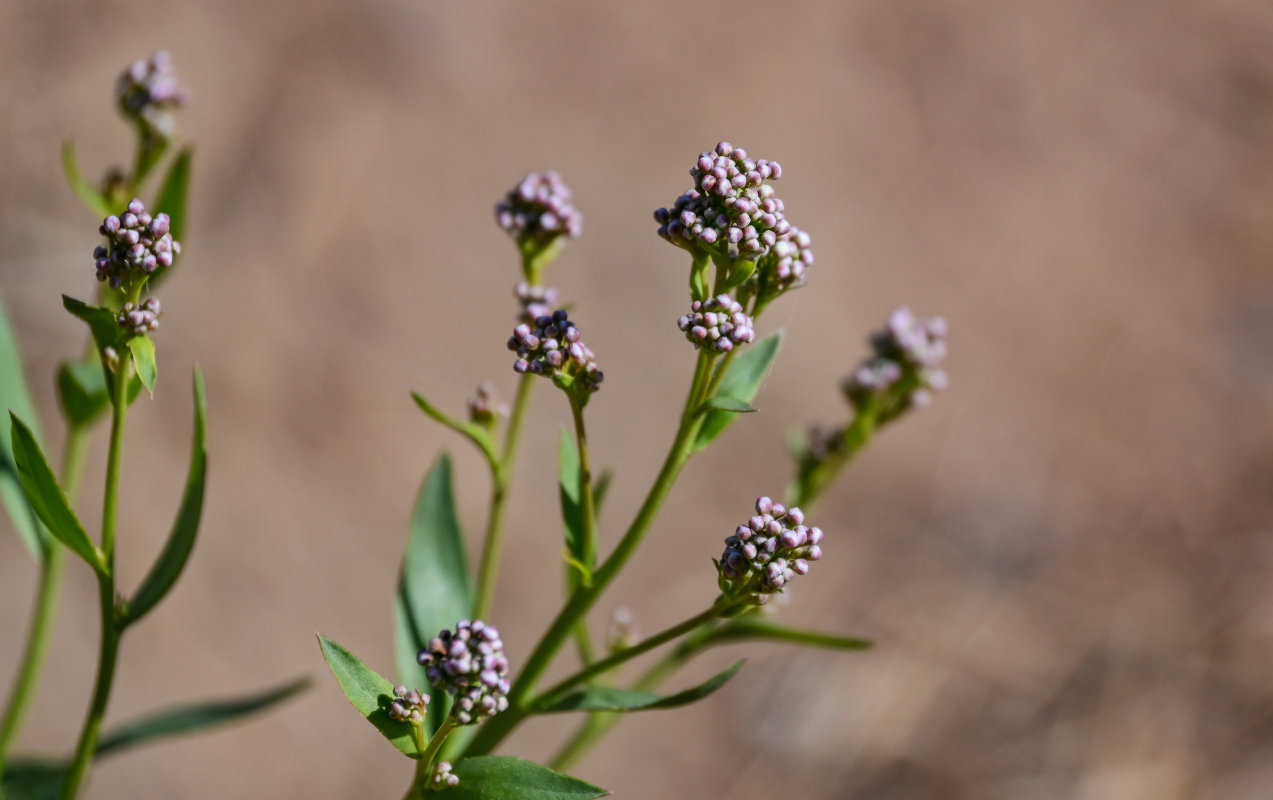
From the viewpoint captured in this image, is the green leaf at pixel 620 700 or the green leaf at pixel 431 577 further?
the green leaf at pixel 431 577

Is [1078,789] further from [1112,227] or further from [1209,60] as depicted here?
[1209,60]

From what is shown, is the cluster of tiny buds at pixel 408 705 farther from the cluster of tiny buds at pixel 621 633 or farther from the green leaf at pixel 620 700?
the cluster of tiny buds at pixel 621 633

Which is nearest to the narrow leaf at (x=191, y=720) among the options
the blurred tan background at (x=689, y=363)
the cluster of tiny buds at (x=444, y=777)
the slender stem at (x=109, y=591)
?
the slender stem at (x=109, y=591)

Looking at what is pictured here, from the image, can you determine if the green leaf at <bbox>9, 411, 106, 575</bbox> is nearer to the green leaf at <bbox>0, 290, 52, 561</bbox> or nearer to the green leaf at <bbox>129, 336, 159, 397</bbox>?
the green leaf at <bbox>129, 336, 159, 397</bbox>

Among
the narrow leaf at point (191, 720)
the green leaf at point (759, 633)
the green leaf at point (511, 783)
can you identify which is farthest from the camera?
the narrow leaf at point (191, 720)

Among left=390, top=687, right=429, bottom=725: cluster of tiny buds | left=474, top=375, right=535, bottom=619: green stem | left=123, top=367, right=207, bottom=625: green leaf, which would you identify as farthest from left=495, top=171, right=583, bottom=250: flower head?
left=390, top=687, right=429, bottom=725: cluster of tiny buds

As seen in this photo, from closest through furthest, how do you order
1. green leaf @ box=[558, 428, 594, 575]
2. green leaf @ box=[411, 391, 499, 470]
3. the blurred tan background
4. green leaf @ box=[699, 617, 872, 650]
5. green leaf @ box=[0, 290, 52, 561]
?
green leaf @ box=[558, 428, 594, 575] → green leaf @ box=[411, 391, 499, 470] → green leaf @ box=[699, 617, 872, 650] → green leaf @ box=[0, 290, 52, 561] → the blurred tan background

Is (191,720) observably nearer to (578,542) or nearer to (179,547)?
(179,547)
